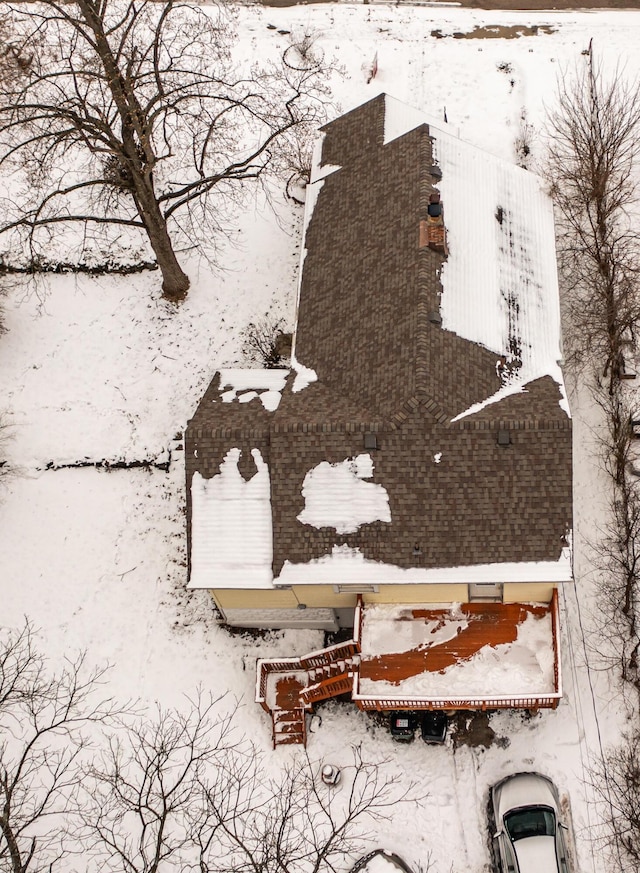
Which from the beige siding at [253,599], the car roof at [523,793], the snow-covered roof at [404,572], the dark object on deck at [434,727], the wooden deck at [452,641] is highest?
the snow-covered roof at [404,572]

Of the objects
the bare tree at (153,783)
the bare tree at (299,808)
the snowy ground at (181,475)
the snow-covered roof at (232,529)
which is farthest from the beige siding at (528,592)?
the bare tree at (153,783)

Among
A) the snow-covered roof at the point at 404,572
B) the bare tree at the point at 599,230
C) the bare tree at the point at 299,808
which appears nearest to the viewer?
the snow-covered roof at the point at 404,572

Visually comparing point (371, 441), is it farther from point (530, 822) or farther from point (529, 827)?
point (529, 827)

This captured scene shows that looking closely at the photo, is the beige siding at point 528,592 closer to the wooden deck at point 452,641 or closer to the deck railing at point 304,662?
the wooden deck at point 452,641


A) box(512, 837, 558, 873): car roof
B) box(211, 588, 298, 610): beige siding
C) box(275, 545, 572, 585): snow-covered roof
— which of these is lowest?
box(512, 837, 558, 873): car roof

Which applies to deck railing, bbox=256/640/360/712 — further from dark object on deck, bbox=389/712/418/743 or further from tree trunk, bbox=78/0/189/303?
tree trunk, bbox=78/0/189/303

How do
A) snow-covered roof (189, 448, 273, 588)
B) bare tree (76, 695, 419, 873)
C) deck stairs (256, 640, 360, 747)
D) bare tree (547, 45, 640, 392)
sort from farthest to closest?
bare tree (547, 45, 640, 392) < deck stairs (256, 640, 360, 747) < bare tree (76, 695, 419, 873) < snow-covered roof (189, 448, 273, 588)

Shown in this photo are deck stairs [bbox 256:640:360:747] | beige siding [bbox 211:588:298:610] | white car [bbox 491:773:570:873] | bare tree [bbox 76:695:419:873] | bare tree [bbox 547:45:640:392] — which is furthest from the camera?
bare tree [bbox 547:45:640:392]

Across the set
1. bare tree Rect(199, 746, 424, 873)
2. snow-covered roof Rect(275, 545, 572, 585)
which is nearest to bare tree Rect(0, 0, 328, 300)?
snow-covered roof Rect(275, 545, 572, 585)
